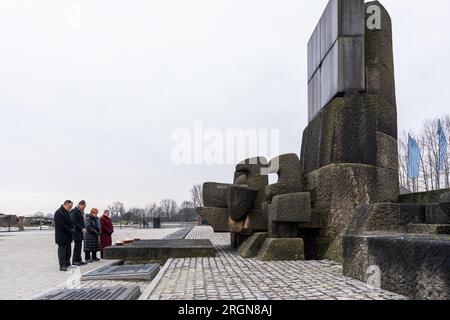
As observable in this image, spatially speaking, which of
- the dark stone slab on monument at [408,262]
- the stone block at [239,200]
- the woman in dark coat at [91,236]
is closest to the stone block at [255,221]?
the stone block at [239,200]

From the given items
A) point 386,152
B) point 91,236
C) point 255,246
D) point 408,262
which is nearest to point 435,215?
point 408,262

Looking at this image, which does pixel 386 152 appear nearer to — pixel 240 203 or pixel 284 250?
pixel 284 250

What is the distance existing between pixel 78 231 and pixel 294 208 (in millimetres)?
5194

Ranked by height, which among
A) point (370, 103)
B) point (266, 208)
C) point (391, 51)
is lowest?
point (266, 208)

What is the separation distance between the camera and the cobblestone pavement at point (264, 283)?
4059 mm

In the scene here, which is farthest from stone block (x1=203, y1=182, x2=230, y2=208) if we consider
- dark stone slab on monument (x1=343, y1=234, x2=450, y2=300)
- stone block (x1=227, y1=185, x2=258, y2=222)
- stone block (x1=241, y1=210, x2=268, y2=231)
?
→ dark stone slab on monument (x1=343, y1=234, x2=450, y2=300)

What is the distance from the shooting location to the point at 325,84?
8.38 metres

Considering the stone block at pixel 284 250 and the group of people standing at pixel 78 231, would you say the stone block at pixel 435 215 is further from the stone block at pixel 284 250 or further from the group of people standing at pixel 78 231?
the group of people standing at pixel 78 231

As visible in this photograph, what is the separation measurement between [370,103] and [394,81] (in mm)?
905

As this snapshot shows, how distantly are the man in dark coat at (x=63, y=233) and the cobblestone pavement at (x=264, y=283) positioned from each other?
296cm

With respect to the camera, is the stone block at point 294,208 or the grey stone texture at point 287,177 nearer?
the stone block at point 294,208

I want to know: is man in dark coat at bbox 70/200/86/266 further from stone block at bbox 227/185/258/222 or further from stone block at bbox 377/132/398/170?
stone block at bbox 377/132/398/170
